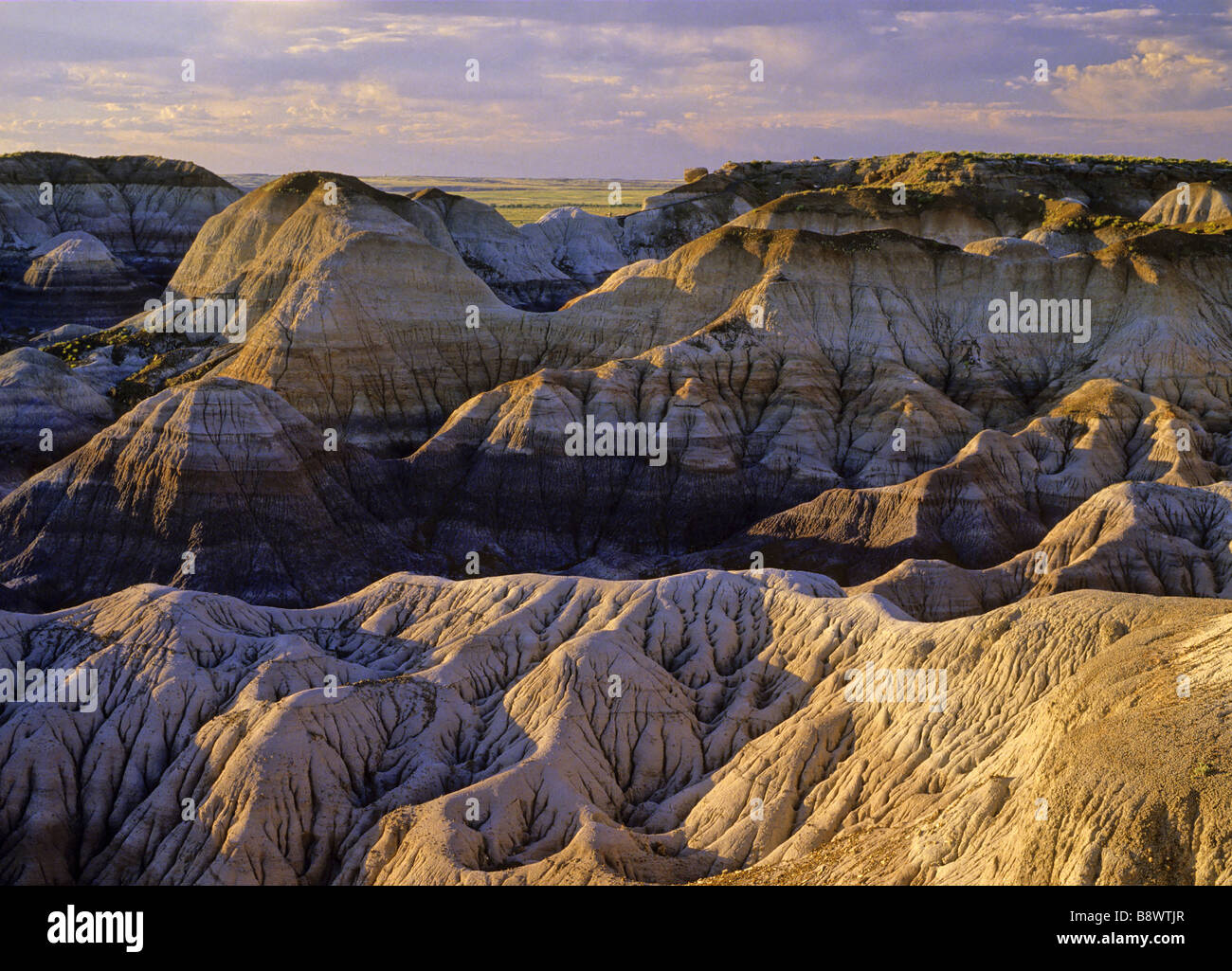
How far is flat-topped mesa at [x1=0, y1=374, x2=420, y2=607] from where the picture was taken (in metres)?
56.8

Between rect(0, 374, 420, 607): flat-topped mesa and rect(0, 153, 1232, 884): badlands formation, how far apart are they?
0.19 meters

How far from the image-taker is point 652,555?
6294 centimetres

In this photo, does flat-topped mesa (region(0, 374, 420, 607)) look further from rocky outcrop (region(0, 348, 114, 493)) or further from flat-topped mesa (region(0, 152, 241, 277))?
flat-topped mesa (region(0, 152, 241, 277))

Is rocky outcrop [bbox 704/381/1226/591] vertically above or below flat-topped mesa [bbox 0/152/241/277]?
below

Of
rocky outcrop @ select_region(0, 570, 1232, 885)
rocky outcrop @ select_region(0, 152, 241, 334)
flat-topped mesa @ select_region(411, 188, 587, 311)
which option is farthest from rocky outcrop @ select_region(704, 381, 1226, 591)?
rocky outcrop @ select_region(0, 152, 241, 334)

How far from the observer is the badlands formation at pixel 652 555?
2966 centimetres

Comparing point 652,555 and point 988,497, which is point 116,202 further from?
point 988,497

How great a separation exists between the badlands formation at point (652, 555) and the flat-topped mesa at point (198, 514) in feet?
0.63

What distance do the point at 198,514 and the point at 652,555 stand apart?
21630 millimetres

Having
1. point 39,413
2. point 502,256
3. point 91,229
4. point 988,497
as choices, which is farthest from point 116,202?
point 988,497
